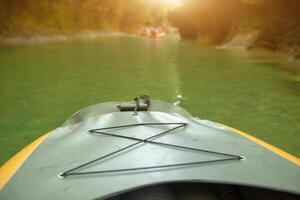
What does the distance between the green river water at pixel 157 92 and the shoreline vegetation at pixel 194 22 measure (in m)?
4.82

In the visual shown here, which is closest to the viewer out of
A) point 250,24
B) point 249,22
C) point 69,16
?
point 250,24

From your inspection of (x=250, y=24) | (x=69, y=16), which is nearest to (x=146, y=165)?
(x=250, y=24)

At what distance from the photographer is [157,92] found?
834 centimetres

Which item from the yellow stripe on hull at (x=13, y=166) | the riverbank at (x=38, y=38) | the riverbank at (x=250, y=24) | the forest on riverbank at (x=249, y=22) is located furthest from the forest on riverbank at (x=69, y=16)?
the yellow stripe on hull at (x=13, y=166)

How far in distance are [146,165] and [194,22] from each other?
1224 inches

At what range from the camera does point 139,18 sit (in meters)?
52.4

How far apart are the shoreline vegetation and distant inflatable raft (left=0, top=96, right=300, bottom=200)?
40.6 feet

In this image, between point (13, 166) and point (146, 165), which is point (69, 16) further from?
point (146, 165)

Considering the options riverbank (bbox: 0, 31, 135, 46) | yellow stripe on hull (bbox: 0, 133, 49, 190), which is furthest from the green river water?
riverbank (bbox: 0, 31, 135, 46)

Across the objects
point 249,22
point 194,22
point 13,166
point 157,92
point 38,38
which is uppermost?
point 194,22

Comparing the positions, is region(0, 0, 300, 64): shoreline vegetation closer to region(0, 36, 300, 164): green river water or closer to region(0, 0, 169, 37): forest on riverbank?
region(0, 0, 169, 37): forest on riverbank

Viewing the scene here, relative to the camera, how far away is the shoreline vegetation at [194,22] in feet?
60.5

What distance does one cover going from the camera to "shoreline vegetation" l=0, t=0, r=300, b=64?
18438 millimetres

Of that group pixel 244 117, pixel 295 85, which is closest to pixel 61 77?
pixel 244 117
